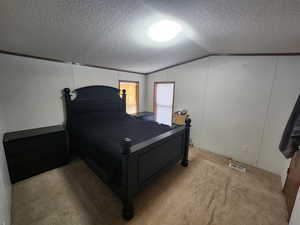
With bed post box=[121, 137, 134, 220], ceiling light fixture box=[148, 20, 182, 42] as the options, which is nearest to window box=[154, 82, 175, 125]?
ceiling light fixture box=[148, 20, 182, 42]

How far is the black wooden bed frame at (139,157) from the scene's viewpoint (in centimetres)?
148

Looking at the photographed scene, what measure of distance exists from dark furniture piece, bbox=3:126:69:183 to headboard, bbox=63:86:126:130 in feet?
1.59

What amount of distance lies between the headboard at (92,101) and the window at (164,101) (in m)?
1.25

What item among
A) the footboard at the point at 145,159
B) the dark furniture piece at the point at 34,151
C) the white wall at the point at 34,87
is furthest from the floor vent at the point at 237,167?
the white wall at the point at 34,87

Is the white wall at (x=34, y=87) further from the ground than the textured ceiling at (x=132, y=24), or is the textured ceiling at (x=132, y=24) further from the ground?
the textured ceiling at (x=132, y=24)

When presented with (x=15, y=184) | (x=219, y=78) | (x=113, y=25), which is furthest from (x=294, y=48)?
(x=15, y=184)

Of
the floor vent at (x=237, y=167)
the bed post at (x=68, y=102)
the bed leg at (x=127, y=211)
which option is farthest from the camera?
the bed post at (x=68, y=102)

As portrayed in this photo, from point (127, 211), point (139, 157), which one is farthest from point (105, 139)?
point (127, 211)

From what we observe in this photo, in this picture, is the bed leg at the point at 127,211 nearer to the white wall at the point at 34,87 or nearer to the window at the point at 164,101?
the white wall at the point at 34,87

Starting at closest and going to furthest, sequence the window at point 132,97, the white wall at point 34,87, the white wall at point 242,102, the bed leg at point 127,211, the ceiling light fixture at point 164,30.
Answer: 1. the bed leg at point 127,211
2. the ceiling light fixture at point 164,30
3. the white wall at point 34,87
4. the white wall at point 242,102
5. the window at point 132,97

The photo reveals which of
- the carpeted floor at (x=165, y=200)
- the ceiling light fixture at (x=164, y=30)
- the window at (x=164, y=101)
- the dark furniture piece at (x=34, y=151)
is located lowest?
the carpeted floor at (x=165, y=200)

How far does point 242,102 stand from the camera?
8.86ft

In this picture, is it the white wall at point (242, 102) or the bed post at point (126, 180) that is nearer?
the bed post at point (126, 180)

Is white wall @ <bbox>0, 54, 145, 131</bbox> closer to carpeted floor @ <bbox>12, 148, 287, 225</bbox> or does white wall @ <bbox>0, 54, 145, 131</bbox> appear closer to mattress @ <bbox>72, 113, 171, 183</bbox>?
mattress @ <bbox>72, 113, 171, 183</bbox>
